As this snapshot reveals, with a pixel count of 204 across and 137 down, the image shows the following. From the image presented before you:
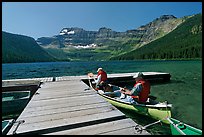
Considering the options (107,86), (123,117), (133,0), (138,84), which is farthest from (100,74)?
(133,0)

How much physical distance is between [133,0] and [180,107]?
12243 mm

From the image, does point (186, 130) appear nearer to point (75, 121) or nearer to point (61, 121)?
point (75, 121)

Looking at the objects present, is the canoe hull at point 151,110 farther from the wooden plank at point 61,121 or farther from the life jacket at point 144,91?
the wooden plank at point 61,121

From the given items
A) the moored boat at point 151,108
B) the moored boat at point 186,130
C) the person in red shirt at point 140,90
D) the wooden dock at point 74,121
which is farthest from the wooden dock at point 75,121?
the moored boat at point 151,108

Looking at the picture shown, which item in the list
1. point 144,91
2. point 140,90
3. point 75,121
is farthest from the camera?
point 144,91

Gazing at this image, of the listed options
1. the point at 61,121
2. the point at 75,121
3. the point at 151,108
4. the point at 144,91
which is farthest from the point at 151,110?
the point at 61,121

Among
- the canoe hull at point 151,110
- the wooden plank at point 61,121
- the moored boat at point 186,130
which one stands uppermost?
the wooden plank at point 61,121

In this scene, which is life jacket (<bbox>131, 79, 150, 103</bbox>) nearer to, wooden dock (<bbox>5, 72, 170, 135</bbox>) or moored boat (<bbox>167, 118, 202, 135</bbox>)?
wooden dock (<bbox>5, 72, 170, 135</bbox>)

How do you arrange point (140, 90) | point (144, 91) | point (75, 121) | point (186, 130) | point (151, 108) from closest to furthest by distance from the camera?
point (186, 130), point (75, 121), point (151, 108), point (140, 90), point (144, 91)

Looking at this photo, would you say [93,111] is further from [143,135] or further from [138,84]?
[138,84]

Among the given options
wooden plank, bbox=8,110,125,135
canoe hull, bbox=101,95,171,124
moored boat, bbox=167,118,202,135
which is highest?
wooden plank, bbox=8,110,125,135

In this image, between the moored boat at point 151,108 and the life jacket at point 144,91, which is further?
the life jacket at point 144,91

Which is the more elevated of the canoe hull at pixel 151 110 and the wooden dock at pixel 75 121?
the wooden dock at pixel 75 121

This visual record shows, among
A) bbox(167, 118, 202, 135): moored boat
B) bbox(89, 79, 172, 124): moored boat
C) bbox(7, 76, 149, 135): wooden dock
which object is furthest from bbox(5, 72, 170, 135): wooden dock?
bbox(89, 79, 172, 124): moored boat
